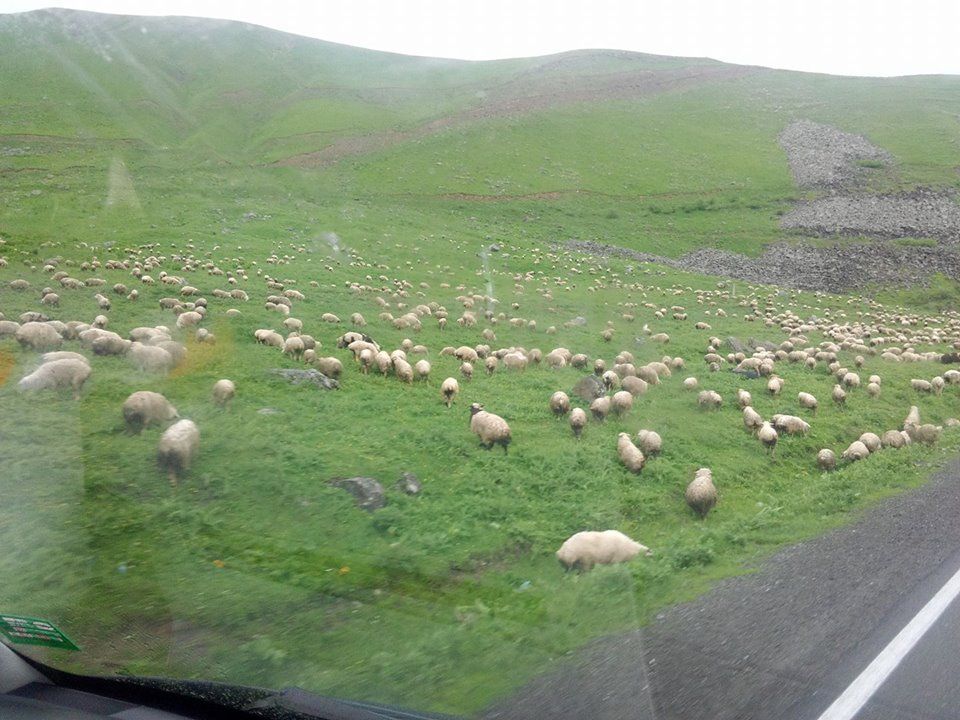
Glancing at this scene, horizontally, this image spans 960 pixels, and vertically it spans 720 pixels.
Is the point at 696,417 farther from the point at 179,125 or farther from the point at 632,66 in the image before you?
the point at 632,66

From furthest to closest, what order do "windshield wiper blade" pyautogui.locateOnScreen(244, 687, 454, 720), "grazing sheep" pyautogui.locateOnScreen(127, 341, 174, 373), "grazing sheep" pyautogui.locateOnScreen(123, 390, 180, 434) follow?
1. "grazing sheep" pyautogui.locateOnScreen(127, 341, 174, 373)
2. "grazing sheep" pyautogui.locateOnScreen(123, 390, 180, 434)
3. "windshield wiper blade" pyautogui.locateOnScreen(244, 687, 454, 720)

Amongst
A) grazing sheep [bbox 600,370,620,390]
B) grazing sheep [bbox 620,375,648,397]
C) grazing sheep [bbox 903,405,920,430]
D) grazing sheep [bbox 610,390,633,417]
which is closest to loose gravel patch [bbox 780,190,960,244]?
grazing sheep [bbox 903,405,920,430]

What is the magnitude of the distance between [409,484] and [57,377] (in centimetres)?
553

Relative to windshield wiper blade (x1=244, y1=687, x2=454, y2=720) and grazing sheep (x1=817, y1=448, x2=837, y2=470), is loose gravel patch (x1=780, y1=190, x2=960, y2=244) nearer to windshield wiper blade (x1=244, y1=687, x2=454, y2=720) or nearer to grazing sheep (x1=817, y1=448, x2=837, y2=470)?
grazing sheep (x1=817, y1=448, x2=837, y2=470)

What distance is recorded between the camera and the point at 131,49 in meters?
87.8

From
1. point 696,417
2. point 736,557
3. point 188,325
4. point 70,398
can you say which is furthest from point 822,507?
point 188,325

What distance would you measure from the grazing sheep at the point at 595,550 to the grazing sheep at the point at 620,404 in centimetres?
541

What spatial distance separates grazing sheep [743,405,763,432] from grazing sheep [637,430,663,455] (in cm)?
249

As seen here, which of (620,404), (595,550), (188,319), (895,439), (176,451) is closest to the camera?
(595,550)

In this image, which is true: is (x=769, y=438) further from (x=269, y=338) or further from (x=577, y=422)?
(x=269, y=338)

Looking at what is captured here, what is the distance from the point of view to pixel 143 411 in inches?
356

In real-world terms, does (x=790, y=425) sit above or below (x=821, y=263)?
below

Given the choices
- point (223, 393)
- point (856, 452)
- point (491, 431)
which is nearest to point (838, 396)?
point (856, 452)

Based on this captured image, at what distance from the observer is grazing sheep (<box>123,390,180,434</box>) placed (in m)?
8.96
